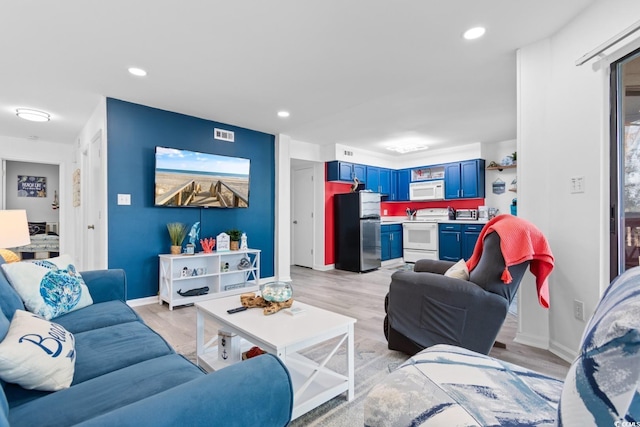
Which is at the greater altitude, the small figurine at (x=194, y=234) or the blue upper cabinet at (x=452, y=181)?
the blue upper cabinet at (x=452, y=181)

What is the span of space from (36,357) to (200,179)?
3.15m

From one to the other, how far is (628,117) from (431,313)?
166cm

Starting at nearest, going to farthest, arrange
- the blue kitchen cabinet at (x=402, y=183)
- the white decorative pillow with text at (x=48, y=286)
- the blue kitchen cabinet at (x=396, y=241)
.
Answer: the white decorative pillow with text at (x=48, y=286) < the blue kitchen cabinet at (x=396, y=241) < the blue kitchen cabinet at (x=402, y=183)

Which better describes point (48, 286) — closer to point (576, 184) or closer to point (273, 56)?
point (273, 56)

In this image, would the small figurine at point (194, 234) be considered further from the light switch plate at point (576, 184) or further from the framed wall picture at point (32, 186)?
the framed wall picture at point (32, 186)

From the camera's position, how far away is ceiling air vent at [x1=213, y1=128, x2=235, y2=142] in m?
4.22

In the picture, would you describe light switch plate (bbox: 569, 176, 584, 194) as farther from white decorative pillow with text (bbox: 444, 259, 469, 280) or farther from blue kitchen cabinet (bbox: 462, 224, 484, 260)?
blue kitchen cabinet (bbox: 462, 224, 484, 260)

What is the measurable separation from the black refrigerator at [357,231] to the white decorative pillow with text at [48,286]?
13.7ft

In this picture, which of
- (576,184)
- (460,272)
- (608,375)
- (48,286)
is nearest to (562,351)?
(460,272)

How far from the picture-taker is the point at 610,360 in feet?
1.58

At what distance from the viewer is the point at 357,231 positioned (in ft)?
18.3

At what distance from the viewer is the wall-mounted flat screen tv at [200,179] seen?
145 inches

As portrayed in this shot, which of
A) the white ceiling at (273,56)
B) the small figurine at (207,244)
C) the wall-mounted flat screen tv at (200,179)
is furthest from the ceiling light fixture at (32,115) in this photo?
the small figurine at (207,244)

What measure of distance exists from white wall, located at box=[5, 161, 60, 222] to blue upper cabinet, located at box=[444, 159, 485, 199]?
8.39 m
